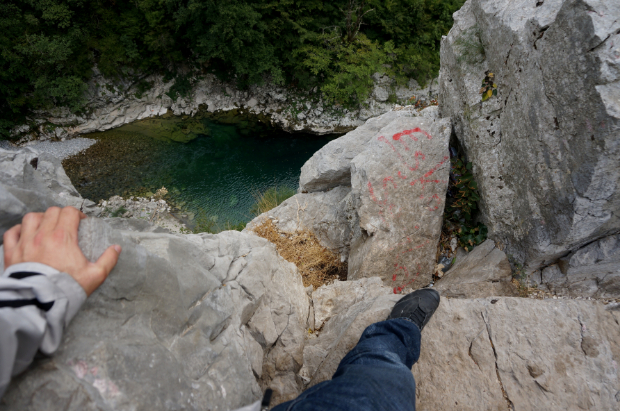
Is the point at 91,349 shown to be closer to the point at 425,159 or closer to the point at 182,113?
the point at 425,159

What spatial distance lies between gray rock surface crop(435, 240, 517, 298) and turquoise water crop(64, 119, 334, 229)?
5.59 metres

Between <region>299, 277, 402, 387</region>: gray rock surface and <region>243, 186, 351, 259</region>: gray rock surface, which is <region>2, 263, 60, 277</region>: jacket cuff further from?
<region>243, 186, 351, 259</region>: gray rock surface

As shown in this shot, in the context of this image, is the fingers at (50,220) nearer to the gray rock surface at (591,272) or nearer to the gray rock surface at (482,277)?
the gray rock surface at (482,277)

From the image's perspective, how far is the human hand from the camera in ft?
4.31

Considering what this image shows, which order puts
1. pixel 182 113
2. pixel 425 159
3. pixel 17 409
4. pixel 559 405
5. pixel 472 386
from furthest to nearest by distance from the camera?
1. pixel 182 113
2. pixel 425 159
3. pixel 472 386
4. pixel 559 405
5. pixel 17 409

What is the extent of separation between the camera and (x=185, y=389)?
1.55m

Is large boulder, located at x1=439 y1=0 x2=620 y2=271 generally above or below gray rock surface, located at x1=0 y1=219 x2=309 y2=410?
above

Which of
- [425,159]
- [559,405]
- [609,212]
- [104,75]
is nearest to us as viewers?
[559,405]

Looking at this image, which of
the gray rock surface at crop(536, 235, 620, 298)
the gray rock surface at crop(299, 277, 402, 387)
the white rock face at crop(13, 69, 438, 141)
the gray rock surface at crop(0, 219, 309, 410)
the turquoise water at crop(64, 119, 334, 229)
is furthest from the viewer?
the white rock face at crop(13, 69, 438, 141)

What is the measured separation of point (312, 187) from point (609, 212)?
3952 mm

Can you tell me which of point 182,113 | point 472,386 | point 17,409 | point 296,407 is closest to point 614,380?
point 472,386

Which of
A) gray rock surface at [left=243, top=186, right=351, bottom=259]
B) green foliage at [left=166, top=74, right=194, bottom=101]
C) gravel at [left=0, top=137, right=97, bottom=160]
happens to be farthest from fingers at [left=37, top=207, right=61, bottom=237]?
green foliage at [left=166, top=74, right=194, bottom=101]

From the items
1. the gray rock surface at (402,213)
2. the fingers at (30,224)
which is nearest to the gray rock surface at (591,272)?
the gray rock surface at (402,213)

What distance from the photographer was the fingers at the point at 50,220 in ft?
4.67
